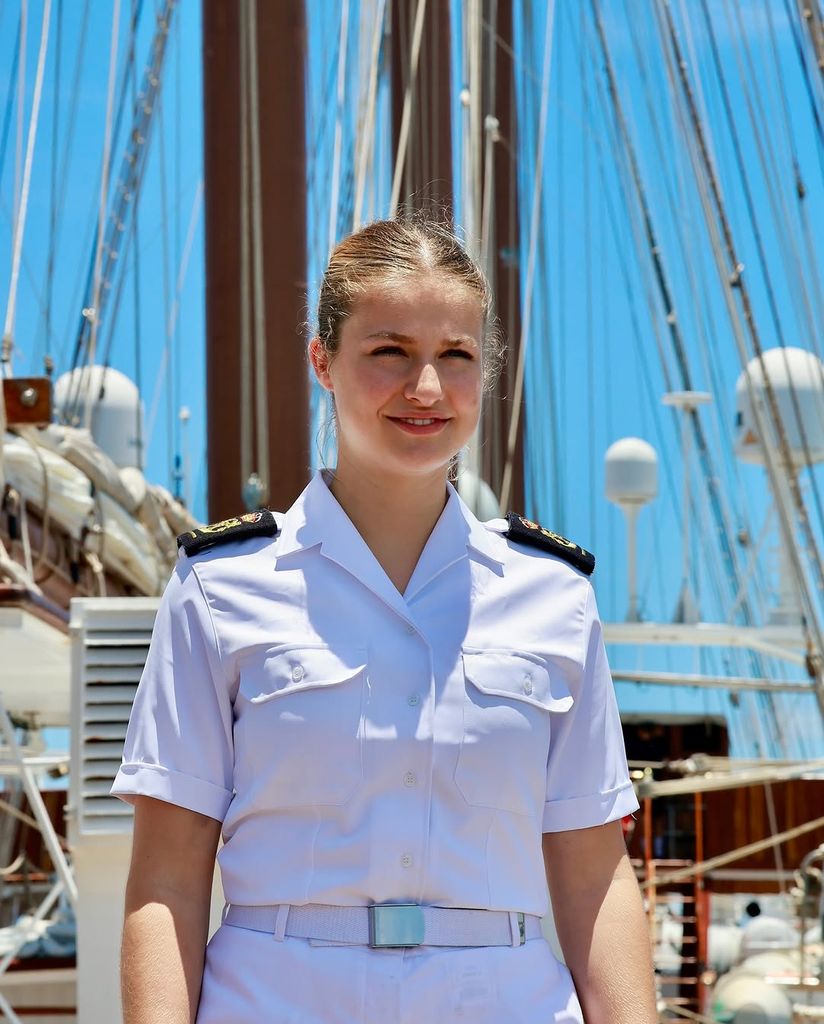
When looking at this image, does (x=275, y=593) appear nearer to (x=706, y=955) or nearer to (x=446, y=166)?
(x=446, y=166)

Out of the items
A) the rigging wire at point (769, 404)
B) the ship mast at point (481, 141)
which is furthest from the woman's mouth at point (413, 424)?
the ship mast at point (481, 141)

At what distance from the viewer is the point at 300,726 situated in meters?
1.74

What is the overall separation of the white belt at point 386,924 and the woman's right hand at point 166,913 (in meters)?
0.06

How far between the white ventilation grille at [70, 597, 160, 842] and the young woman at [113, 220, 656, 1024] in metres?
2.88

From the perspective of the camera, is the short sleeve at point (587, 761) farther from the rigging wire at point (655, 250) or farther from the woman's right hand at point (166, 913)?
the rigging wire at point (655, 250)

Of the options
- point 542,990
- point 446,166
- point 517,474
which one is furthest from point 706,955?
point 542,990

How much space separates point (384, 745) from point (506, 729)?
0.13m

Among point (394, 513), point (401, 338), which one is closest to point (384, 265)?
point (401, 338)

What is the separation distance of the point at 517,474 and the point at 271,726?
11960 mm

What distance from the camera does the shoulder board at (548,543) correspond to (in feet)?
6.57

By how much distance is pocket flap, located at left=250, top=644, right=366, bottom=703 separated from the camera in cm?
176

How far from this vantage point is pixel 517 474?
13.7m

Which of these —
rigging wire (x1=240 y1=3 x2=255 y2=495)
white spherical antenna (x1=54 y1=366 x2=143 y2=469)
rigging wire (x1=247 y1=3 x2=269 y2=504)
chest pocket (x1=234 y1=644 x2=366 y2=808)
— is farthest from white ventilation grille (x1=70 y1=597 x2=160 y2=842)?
white spherical antenna (x1=54 y1=366 x2=143 y2=469)

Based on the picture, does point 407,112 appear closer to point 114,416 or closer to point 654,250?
point 654,250
